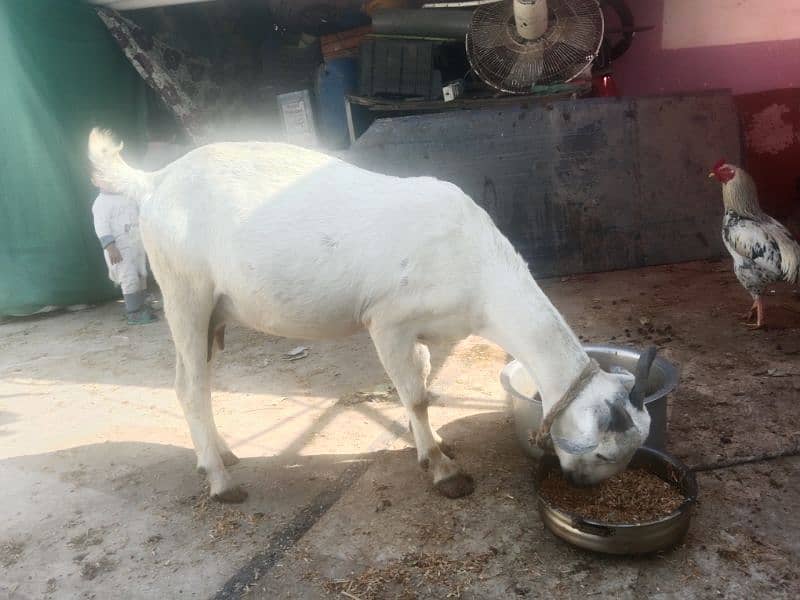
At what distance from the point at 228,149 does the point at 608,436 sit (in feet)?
8.44

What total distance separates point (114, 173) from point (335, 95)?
5.62m

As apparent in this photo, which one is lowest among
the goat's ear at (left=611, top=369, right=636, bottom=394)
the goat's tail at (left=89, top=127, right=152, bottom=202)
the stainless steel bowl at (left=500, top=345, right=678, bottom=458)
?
the stainless steel bowl at (left=500, top=345, right=678, bottom=458)

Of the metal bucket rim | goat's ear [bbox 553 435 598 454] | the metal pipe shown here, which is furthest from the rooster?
goat's ear [bbox 553 435 598 454]

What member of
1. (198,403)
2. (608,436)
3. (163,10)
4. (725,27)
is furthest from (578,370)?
(163,10)

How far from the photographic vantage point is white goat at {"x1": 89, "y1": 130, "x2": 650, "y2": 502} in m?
2.99

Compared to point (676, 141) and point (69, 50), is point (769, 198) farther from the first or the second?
point (69, 50)


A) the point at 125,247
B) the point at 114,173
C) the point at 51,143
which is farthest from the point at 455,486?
the point at 51,143

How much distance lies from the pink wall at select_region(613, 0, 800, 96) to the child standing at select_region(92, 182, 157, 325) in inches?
260

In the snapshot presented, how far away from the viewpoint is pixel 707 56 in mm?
8055

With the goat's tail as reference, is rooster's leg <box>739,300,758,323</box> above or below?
below

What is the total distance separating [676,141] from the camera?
702cm

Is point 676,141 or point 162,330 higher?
point 676,141

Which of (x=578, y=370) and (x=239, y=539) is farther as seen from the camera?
(x=239, y=539)

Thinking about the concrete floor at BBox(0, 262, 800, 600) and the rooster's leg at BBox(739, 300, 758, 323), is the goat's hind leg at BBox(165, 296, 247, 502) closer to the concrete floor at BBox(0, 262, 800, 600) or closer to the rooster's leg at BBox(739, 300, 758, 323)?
the concrete floor at BBox(0, 262, 800, 600)
